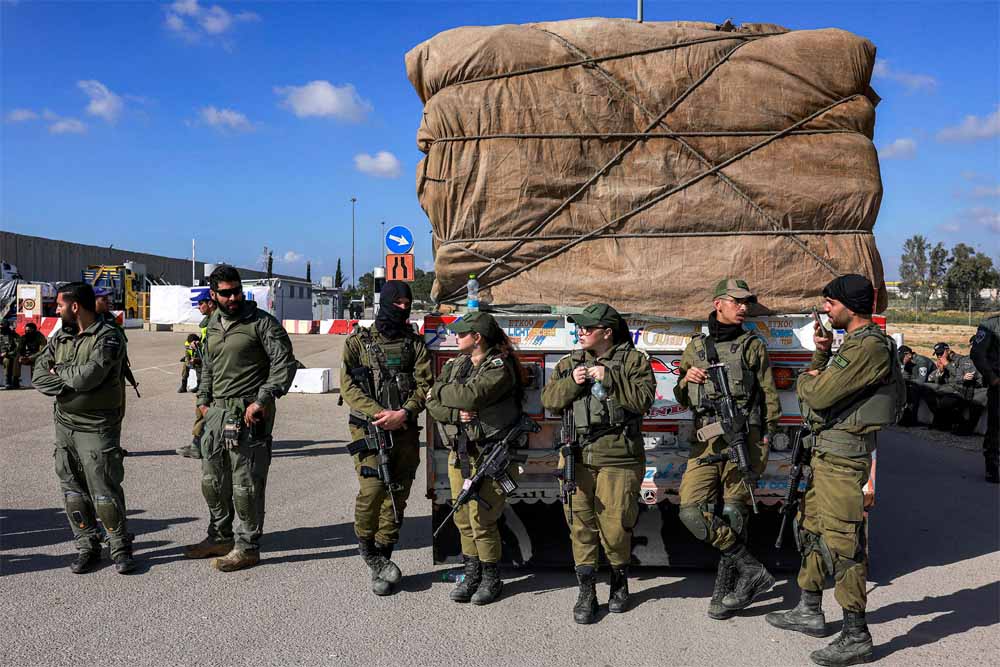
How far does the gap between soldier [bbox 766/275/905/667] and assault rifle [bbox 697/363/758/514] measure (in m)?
0.38

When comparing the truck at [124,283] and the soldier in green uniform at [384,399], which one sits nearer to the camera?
the soldier in green uniform at [384,399]

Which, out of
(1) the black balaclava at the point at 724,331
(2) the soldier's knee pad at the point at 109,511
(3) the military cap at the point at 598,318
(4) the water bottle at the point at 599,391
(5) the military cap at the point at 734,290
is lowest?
(2) the soldier's knee pad at the point at 109,511

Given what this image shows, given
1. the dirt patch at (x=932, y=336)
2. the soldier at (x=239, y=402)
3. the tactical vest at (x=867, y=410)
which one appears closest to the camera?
the tactical vest at (x=867, y=410)

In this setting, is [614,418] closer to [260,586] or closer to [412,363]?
[412,363]

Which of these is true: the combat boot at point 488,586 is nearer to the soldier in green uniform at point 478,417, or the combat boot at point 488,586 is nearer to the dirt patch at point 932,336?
the soldier in green uniform at point 478,417

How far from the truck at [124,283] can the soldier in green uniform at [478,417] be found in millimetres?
35858

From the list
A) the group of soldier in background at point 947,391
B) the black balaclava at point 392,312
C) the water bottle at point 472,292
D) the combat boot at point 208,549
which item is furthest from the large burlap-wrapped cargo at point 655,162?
the group of soldier in background at point 947,391

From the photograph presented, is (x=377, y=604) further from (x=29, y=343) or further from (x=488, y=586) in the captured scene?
(x=29, y=343)

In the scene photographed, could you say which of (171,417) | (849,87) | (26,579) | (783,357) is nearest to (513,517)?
(783,357)

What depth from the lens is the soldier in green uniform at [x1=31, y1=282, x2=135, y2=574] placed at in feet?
16.6

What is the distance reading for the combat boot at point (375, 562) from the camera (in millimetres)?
4766

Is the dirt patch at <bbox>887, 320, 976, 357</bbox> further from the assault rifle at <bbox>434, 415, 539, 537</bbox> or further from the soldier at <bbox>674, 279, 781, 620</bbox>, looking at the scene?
the assault rifle at <bbox>434, 415, 539, 537</bbox>

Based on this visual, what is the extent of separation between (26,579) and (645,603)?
159 inches

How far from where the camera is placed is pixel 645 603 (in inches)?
183
